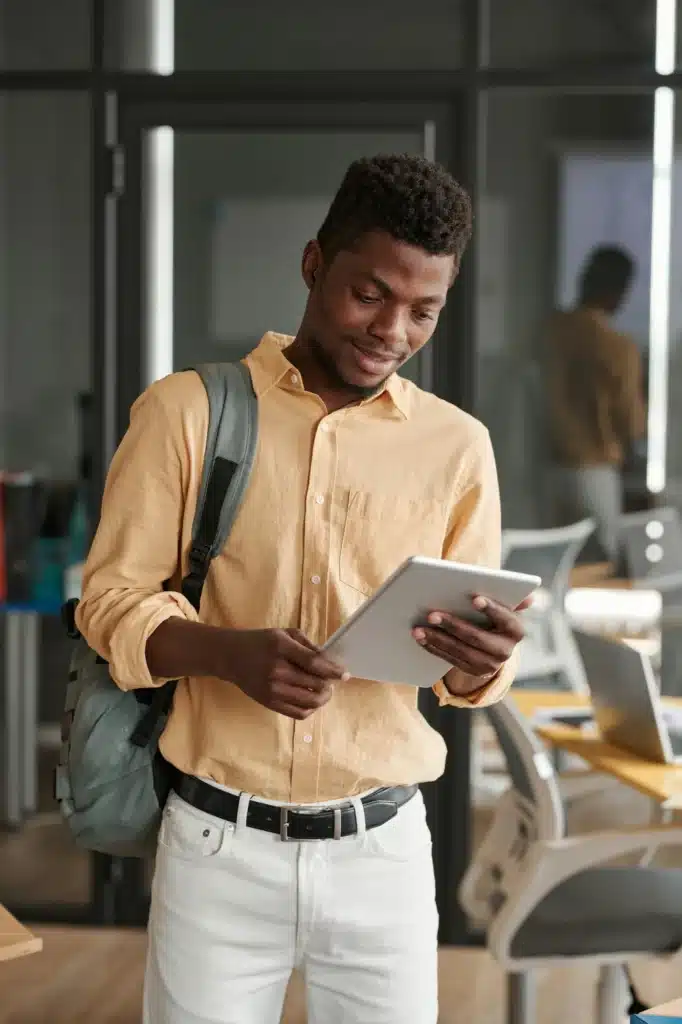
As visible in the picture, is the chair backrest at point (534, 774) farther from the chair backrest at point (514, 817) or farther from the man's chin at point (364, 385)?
the man's chin at point (364, 385)

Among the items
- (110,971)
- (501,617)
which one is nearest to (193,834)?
(501,617)

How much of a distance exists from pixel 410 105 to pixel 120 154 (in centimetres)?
81

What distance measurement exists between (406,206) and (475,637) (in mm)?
463

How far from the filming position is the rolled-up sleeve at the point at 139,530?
55.3 inches

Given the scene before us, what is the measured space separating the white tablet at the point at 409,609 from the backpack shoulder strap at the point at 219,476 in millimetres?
208

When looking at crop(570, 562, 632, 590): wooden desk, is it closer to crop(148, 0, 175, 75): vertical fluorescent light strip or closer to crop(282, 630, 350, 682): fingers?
crop(148, 0, 175, 75): vertical fluorescent light strip

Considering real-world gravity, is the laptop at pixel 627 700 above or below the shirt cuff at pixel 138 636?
below

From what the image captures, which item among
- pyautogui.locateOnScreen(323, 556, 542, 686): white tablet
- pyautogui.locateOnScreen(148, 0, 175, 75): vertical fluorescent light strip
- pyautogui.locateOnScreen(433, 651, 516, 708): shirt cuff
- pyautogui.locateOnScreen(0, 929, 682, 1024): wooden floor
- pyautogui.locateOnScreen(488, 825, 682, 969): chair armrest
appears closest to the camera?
pyautogui.locateOnScreen(323, 556, 542, 686): white tablet

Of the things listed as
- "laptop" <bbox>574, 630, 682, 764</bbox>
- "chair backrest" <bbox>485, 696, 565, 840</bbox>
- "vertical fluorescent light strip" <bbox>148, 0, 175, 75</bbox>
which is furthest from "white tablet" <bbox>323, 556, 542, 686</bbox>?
"vertical fluorescent light strip" <bbox>148, 0, 175, 75</bbox>

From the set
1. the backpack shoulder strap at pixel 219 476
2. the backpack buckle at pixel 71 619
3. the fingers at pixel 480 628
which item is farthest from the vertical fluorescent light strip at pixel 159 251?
the fingers at pixel 480 628

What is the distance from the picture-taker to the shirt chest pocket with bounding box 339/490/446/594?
1.45 meters

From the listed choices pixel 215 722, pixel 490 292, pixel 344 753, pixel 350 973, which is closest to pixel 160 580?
pixel 215 722

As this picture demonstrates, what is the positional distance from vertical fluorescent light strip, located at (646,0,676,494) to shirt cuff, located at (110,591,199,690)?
233 centimetres

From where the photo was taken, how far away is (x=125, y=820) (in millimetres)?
1529
